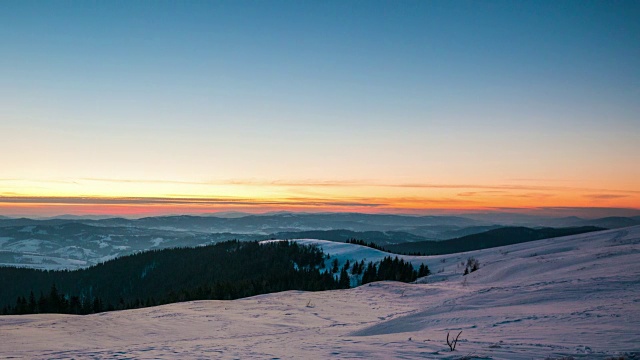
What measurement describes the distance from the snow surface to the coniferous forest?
26658 millimetres

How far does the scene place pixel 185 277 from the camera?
119 metres

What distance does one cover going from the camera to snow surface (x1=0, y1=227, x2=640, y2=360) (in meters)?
9.74

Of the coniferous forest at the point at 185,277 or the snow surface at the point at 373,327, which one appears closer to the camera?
the snow surface at the point at 373,327

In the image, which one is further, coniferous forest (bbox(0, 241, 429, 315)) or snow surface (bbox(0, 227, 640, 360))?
coniferous forest (bbox(0, 241, 429, 315))

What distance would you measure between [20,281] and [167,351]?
190 m

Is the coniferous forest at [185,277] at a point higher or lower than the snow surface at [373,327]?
lower

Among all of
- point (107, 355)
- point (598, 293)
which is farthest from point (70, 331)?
point (598, 293)

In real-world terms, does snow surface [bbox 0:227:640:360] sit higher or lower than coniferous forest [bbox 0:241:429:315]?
higher

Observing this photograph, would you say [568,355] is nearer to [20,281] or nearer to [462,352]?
[462,352]

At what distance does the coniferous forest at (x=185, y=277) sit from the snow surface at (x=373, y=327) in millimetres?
26658

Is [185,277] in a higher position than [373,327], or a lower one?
lower

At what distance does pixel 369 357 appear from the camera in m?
9.45

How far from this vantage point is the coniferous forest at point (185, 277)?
52.8 meters

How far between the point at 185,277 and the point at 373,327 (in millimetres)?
114587
